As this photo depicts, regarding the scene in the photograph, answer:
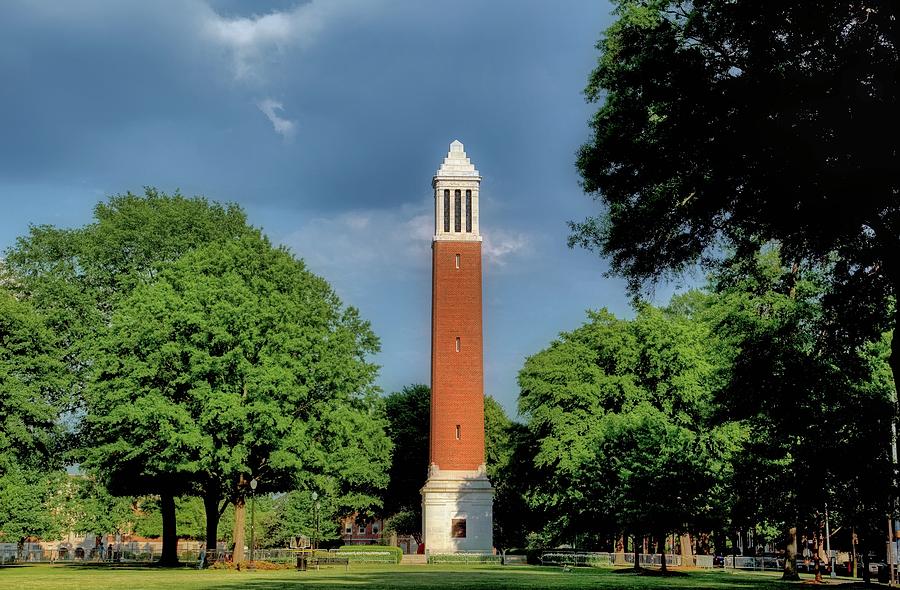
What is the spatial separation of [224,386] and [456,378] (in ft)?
88.7

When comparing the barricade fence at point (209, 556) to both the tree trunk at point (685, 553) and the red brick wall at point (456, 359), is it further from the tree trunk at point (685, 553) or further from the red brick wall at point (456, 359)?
the tree trunk at point (685, 553)

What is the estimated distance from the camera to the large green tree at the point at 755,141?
1570cm

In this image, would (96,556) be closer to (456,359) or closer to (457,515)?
(457,515)

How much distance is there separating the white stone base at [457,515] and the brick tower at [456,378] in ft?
0.21

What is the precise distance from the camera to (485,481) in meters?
61.9

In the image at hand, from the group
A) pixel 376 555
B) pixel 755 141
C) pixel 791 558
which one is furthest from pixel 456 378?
pixel 755 141

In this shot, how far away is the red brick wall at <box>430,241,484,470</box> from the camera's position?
62688 mm

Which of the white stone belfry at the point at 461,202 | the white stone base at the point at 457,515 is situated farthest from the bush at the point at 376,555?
the white stone belfry at the point at 461,202

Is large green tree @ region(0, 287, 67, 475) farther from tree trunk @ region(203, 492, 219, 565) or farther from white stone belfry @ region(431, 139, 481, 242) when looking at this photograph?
white stone belfry @ region(431, 139, 481, 242)

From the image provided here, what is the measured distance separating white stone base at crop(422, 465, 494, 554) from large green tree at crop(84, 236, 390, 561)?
17333mm

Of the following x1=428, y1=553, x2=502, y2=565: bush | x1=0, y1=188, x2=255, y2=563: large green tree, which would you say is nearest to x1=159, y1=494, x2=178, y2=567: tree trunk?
x1=0, y1=188, x2=255, y2=563: large green tree

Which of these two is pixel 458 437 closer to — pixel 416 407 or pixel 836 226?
pixel 416 407

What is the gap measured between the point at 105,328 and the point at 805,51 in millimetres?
33619

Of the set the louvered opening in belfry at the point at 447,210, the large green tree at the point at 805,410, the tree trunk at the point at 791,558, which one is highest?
the louvered opening in belfry at the point at 447,210
